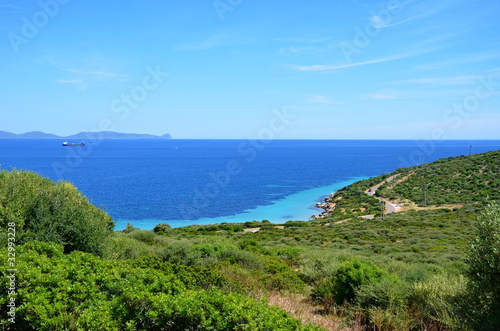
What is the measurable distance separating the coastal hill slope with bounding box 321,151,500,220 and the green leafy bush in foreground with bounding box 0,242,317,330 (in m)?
46.9

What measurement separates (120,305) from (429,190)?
71666 millimetres

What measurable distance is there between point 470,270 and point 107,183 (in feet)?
295

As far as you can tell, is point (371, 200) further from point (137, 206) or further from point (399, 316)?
point (399, 316)

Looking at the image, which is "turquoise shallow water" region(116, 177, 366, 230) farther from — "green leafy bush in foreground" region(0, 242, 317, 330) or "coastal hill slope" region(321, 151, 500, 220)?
"green leafy bush in foreground" region(0, 242, 317, 330)

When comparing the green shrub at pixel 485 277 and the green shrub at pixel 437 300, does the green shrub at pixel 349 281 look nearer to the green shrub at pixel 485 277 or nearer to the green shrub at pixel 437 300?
the green shrub at pixel 437 300

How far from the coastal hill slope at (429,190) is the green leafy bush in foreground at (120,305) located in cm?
4690

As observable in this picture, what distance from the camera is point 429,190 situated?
2603 inches

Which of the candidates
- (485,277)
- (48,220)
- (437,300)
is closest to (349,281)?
(437,300)

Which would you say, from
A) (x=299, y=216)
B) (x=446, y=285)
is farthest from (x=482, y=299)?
(x=299, y=216)

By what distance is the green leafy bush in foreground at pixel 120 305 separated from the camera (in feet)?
16.8

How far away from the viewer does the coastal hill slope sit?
185 feet

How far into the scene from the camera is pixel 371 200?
62844 mm

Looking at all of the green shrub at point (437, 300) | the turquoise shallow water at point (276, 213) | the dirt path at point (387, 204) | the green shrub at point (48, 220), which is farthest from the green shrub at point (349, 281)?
the dirt path at point (387, 204)

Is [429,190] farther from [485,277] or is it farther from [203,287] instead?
[203,287]
